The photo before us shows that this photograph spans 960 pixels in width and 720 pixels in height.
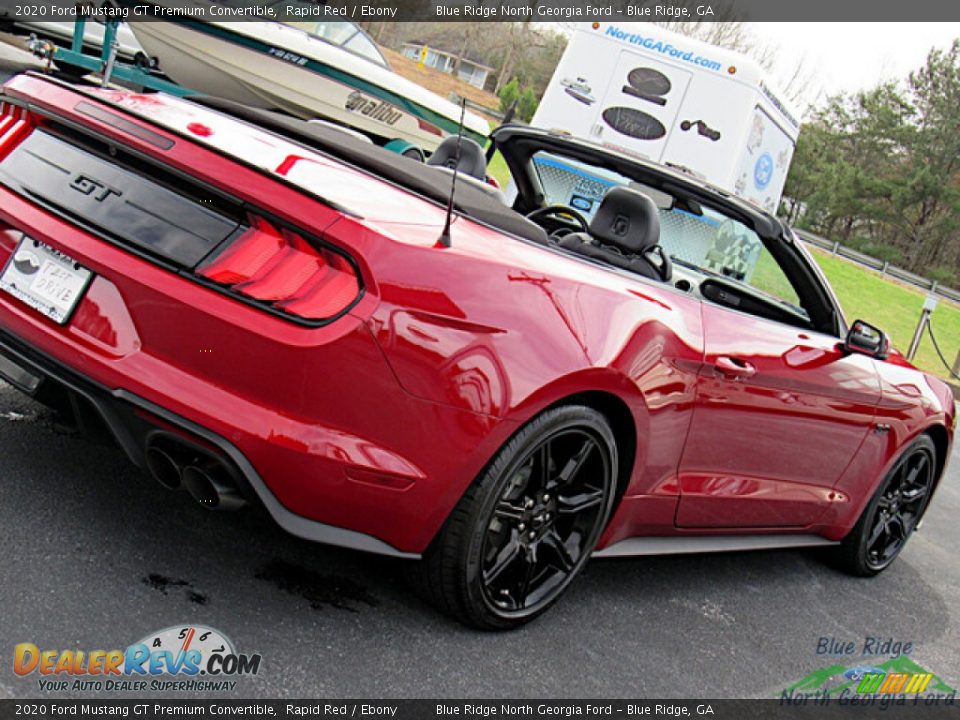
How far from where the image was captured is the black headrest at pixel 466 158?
436 centimetres

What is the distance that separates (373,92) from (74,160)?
950 cm

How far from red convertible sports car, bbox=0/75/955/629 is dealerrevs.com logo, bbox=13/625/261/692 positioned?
34 centimetres

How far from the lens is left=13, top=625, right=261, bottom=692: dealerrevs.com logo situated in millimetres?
2334

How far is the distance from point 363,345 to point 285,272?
0.27 meters

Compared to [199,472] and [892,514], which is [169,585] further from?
[892,514]

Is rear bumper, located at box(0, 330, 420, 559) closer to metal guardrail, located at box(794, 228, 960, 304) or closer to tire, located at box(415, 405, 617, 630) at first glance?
tire, located at box(415, 405, 617, 630)

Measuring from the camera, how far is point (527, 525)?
3.11 metres

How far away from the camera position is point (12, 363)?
2773 millimetres

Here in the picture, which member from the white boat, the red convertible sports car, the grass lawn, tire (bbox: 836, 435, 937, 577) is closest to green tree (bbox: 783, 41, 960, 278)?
the grass lawn

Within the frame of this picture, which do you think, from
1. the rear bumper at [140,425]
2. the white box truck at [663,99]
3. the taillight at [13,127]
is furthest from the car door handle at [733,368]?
the white box truck at [663,99]

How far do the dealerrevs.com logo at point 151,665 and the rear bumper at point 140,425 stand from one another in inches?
13.6

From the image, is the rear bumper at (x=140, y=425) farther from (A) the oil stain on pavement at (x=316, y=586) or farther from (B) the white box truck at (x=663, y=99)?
(B) the white box truck at (x=663, y=99)

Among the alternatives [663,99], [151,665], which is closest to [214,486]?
[151,665]

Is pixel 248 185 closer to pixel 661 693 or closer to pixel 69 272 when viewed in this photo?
pixel 69 272
